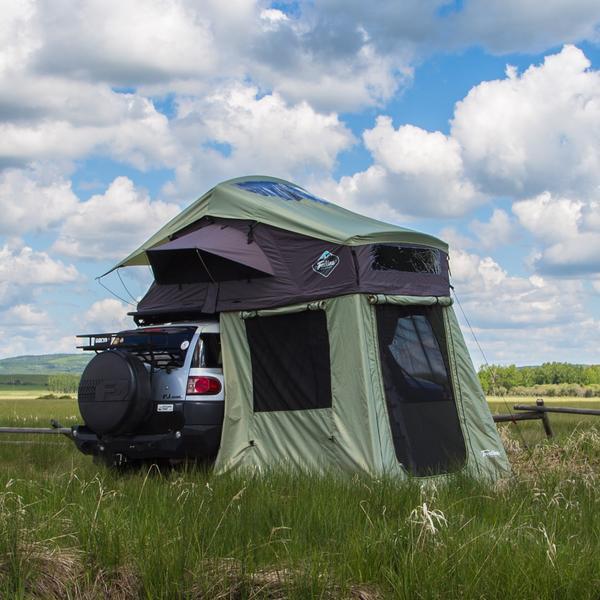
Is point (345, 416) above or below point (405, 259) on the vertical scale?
below

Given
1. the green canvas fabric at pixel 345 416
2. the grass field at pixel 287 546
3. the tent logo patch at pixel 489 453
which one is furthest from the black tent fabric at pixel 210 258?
the grass field at pixel 287 546

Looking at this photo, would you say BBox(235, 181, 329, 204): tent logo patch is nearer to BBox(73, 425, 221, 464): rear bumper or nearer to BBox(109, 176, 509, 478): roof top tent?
BBox(109, 176, 509, 478): roof top tent

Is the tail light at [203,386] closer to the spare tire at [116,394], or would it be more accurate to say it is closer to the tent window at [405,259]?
the spare tire at [116,394]

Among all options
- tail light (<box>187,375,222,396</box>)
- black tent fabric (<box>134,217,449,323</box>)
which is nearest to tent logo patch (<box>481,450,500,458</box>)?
black tent fabric (<box>134,217,449,323</box>)

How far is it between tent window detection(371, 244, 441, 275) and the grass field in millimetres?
3550

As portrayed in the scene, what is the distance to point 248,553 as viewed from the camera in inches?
228

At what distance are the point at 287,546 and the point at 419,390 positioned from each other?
5.29 meters

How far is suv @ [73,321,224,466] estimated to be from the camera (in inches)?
415

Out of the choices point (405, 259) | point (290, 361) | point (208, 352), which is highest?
point (405, 259)

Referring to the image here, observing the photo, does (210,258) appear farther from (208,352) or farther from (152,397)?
(152,397)

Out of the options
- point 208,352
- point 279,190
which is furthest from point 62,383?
point 208,352

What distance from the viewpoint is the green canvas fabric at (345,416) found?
1034 centimetres

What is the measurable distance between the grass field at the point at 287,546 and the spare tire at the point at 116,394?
2348 millimetres

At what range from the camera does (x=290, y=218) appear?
11320 mm
